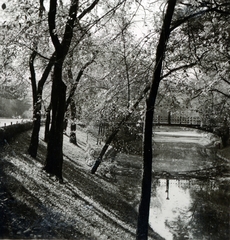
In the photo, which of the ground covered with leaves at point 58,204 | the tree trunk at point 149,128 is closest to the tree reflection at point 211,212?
the ground covered with leaves at point 58,204

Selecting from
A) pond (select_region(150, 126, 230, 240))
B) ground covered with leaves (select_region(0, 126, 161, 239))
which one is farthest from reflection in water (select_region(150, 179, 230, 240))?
ground covered with leaves (select_region(0, 126, 161, 239))

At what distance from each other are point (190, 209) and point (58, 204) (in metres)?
8.49

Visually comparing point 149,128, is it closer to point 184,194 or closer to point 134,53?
point 134,53

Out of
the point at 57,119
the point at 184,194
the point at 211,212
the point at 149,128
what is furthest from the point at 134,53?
the point at 184,194

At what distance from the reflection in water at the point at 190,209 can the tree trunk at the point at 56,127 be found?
4996mm

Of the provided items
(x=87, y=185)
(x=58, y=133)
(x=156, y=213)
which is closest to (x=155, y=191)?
(x=156, y=213)

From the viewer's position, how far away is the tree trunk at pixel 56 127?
13.0 metres

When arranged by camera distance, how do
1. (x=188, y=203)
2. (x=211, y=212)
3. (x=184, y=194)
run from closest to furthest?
(x=211, y=212) < (x=188, y=203) < (x=184, y=194)

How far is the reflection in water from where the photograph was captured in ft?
44.0

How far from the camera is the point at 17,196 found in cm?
961

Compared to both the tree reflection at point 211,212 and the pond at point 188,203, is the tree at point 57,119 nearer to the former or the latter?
the pond at point 188,203

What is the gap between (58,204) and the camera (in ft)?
35.1

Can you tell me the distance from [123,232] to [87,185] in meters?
5.63

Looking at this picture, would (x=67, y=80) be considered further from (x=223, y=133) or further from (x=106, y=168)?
(x=223, y=133)
